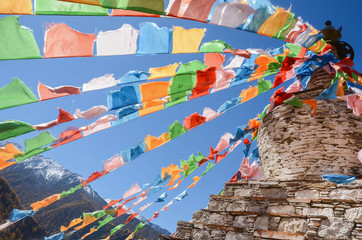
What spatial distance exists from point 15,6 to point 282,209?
138 inches

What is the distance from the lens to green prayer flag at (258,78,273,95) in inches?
207

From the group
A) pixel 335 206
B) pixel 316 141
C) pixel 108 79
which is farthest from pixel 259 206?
pixel 108 79

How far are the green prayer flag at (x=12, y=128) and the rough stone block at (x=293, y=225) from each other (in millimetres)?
3230

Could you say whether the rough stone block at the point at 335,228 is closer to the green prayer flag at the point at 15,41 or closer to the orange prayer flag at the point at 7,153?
the green prayer flag at the point at 15,41

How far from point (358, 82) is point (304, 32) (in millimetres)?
1596

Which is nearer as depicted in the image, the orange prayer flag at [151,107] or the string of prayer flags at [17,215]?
the orange prayer flag at [151,107]

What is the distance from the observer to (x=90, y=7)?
7.40 ft

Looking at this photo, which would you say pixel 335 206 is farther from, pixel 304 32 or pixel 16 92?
pixel 16 92

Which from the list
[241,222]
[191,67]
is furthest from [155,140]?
[241,222]

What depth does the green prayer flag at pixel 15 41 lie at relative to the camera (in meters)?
2.19

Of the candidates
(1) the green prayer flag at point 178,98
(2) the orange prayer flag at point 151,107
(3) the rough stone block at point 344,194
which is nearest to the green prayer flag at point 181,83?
(1) the green prayer flag at point 178,98

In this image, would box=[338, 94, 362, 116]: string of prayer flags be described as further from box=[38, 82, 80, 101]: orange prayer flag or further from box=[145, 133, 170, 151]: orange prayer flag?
box=[38, 82, 80, 101]: orange prayer flag

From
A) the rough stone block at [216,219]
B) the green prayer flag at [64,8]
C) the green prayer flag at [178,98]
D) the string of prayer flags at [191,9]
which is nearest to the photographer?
the green prayer flag at [64,8]

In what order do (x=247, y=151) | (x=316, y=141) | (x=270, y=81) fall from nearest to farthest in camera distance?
(x=316, y=141), (x=270, y=81), (x=247, y=151)
